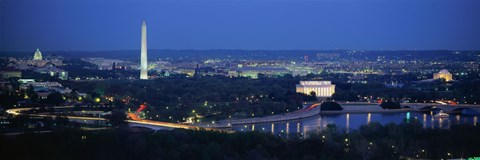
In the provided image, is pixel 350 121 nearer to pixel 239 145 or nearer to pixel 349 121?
pixel 349 121

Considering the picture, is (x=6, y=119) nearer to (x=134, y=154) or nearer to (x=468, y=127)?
(x=134, y=154)

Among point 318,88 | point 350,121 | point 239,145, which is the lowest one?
point 350,121

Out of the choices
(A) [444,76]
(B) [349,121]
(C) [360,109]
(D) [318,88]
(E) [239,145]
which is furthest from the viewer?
(A) [444,76]

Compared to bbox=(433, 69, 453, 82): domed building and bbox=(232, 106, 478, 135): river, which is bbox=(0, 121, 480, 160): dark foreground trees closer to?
bbox=(232, 106, 478, 135): river

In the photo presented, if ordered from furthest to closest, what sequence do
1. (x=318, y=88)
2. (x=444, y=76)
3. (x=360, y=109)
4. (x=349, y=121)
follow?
1. (x=444, y=76)
2. (x=318, y=88)
3. (x=360, y=109)
4. (x=349, y=121)

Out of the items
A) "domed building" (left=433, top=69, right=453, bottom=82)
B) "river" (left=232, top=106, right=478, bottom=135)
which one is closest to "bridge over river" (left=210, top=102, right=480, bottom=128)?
"river" (left=232, top=106, right=478, bottom=135)

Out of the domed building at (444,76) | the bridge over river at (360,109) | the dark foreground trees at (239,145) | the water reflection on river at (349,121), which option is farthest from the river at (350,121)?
the domed building at (444,76)

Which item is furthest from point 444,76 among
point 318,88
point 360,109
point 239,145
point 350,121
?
point 239,145
